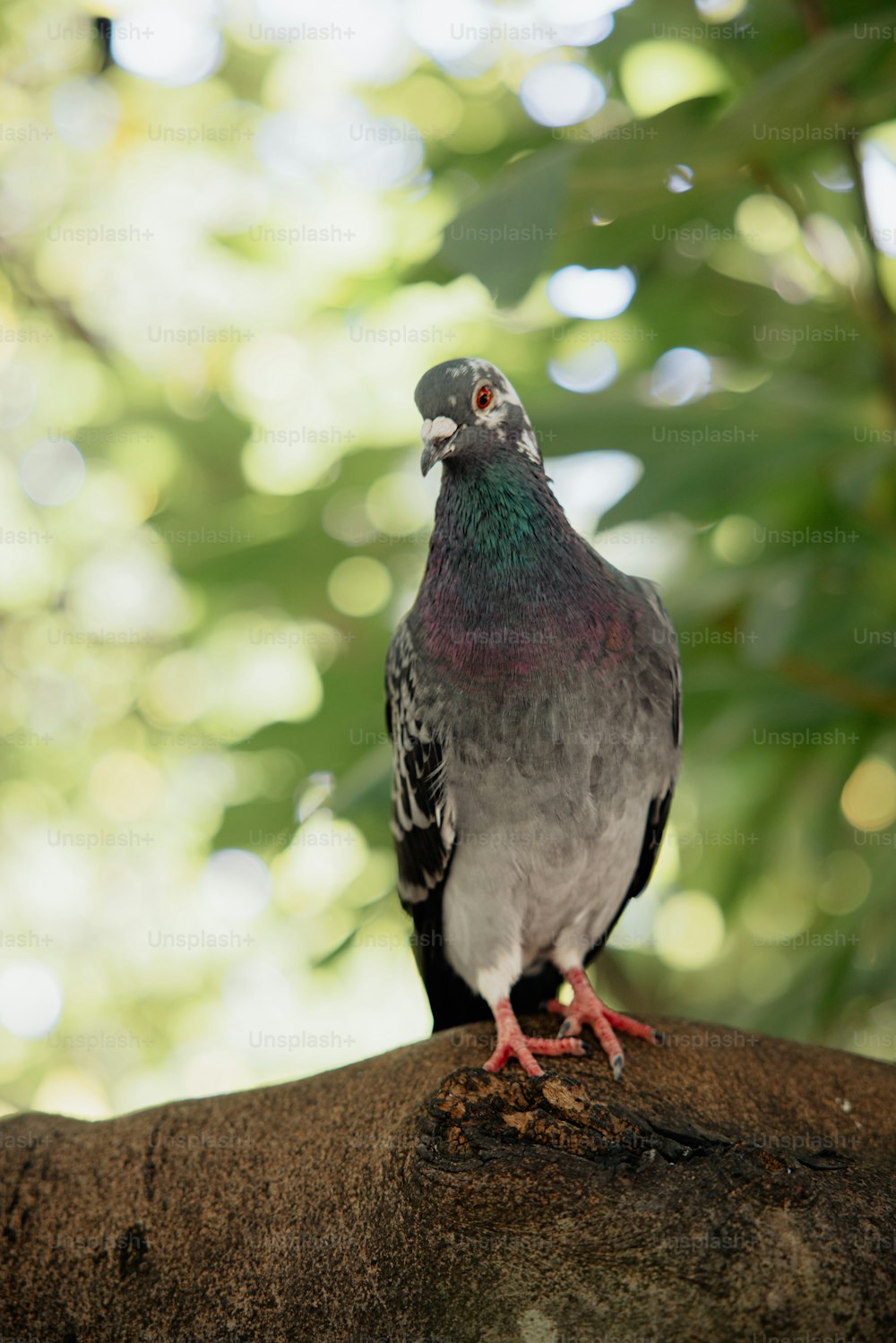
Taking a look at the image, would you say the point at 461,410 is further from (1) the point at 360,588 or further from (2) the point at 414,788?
(1) the point at 360,588

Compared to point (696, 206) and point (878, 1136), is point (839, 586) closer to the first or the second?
point (696, 206)

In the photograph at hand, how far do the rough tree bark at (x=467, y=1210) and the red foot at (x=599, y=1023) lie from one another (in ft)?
0.24

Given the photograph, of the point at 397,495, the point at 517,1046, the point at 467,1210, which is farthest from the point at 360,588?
the point at 467,1210

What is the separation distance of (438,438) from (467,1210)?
6.84ft

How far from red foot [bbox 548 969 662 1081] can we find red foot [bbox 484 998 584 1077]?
47 millimetres

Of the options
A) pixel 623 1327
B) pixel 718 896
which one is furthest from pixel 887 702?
pixel 623 1327

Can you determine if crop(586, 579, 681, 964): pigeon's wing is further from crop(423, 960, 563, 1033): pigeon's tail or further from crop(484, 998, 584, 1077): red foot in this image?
crop(484, 998, 584, 1077): red foot

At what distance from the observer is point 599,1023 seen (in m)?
3.47

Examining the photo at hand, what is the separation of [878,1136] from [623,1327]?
1.20 meters

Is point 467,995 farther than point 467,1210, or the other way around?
point 467,995

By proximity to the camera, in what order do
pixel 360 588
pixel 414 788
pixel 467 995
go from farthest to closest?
1. pixel 360 588
2. pixel 467 995
3. pixel 414 788

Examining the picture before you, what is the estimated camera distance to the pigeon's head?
135 inches

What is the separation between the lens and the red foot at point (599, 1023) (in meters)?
3.38

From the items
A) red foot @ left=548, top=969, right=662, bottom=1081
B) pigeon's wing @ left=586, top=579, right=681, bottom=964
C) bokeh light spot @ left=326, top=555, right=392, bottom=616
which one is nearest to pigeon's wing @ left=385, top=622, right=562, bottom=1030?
pigeon's wing @ left=586, top=579, right=681, bottom=964
